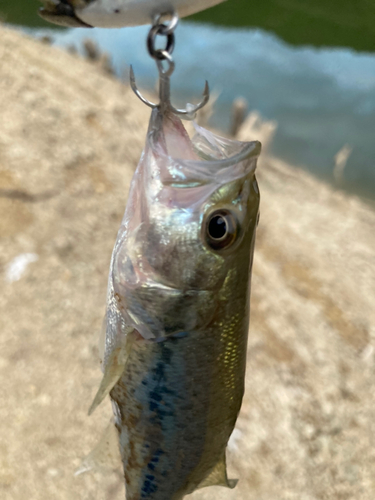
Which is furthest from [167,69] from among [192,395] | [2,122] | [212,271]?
[2,122]

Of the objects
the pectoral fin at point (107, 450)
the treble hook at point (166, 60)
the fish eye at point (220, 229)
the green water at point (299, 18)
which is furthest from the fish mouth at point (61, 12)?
the green water at point (299, 18)

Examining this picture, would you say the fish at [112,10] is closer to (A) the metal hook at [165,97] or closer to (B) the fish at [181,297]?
(A) the metal hook at [165,97]

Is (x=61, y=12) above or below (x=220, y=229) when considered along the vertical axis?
above

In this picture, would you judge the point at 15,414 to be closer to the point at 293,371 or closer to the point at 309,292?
the point at 293,371

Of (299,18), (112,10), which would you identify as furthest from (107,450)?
(299,18)

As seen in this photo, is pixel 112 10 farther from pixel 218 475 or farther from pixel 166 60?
pixel 218 475

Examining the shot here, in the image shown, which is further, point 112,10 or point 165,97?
point 165,97

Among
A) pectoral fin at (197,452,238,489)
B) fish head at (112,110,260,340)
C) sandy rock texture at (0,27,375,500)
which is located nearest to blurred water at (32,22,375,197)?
sandy rock texture at (0,27,375,500)
